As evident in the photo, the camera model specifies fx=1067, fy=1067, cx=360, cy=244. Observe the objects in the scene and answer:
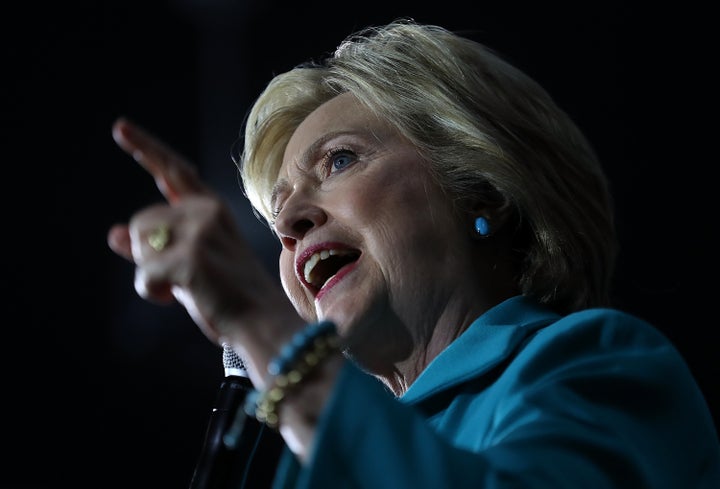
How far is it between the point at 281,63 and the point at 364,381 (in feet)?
7.56

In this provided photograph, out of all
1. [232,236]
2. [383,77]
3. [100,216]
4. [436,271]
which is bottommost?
[100,216]

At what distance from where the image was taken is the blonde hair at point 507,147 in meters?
2.01


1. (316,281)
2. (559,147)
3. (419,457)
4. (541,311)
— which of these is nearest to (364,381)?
(419,457)

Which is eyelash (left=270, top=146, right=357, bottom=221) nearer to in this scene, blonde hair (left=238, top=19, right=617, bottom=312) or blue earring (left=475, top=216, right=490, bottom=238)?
blonde hair (left=238, top=19, right=617, bottom=312)

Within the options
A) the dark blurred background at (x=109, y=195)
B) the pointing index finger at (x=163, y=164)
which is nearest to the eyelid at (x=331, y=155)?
the pointing index finger at (x=163, y=164)

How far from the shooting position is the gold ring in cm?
120

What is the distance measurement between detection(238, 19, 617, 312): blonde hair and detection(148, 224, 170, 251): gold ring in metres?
0.89

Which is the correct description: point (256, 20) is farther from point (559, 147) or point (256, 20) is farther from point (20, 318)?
point (559, 147)

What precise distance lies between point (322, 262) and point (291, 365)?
2.84 feet

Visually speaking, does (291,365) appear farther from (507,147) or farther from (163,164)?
(507,147)

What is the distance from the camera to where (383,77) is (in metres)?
2.13

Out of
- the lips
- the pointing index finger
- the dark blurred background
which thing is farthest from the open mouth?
the dark blurred background

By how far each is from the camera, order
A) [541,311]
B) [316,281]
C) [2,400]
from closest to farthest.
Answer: [541,311]
[316,281]
[2,400]

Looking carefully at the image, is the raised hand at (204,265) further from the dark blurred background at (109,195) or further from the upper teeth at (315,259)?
the dark blurred background at (109,195)
